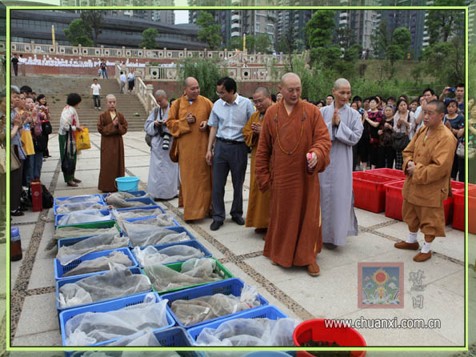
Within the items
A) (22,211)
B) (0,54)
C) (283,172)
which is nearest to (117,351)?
(0,54)

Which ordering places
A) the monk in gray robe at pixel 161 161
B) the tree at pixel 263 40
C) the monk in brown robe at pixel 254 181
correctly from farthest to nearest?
the monk in gray robe at pixel 161 161 → the monk in brown robe at pixel 254 181 → the tree at pixel 263 40

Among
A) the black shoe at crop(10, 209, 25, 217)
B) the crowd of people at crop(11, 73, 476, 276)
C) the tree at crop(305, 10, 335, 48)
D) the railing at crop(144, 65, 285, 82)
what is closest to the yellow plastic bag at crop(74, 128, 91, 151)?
the crowd of people at crop(11, 73, 476, 276)

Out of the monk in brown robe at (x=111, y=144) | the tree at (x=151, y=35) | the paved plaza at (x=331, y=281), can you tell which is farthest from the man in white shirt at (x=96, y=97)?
the paved plaza at (x=331, y=281)

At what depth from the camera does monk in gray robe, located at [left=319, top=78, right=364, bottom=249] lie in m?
3.81

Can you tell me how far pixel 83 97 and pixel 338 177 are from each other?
13.0 metres

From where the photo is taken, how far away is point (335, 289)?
3.08 metres

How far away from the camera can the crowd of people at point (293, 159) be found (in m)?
3.28

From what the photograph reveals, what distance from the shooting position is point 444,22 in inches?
79.7

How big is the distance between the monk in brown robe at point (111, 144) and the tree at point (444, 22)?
4.81m

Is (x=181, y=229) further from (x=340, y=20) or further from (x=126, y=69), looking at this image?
(x=126, y=69)

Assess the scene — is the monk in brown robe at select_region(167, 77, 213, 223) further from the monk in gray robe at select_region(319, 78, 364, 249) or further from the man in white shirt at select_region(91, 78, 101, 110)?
the man in white shirt at select_region(91, 78, 101, 110)

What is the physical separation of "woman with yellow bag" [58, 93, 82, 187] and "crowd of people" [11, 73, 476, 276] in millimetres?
504

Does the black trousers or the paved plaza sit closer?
the paved plaza

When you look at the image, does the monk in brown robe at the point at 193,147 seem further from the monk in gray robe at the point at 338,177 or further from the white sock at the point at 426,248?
the white sock at the point at 426,248
